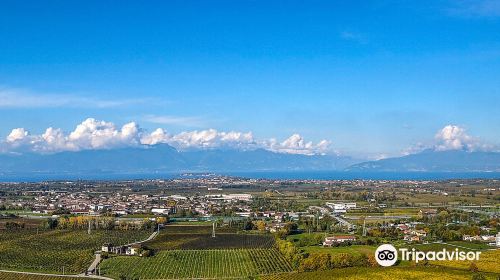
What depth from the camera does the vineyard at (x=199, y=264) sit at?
51.8 metres

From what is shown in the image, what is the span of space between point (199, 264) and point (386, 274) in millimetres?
18349

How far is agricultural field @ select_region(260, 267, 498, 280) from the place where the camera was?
45.5 meters

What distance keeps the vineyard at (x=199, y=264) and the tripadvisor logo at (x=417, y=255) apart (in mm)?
8479

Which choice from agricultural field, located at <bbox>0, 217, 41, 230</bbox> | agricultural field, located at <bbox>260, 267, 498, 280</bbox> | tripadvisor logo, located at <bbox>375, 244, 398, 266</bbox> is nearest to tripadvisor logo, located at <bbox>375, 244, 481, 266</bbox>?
tripadvisor logo, located at <bbox>375, 244, 398, 266</bbox>

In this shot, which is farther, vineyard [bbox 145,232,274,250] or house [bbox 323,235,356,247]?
vineyard [bbox 145,232,274,250]

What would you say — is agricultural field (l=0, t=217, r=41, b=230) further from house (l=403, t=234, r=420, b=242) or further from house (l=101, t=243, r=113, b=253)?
house (l=403, t=234, r=420, b=242)

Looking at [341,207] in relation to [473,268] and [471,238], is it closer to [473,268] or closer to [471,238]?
[471,238]

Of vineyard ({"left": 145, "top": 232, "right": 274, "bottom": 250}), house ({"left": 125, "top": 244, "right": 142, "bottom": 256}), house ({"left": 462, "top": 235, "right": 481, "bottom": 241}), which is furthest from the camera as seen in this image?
vineyard ({"left": 145, "top": 232, "right": 274, "bottom": 250})

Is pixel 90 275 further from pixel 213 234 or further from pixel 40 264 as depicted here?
pixel 213 234

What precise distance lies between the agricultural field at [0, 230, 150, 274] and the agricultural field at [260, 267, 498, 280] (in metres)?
20.1

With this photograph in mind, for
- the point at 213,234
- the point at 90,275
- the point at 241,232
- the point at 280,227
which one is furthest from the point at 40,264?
the point at 280,227

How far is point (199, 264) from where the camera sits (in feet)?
186

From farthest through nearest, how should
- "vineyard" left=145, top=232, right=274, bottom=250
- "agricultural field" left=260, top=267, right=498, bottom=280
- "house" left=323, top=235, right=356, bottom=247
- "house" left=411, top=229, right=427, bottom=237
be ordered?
1. "house" left=411, top=229, right=427, bottom=237
2. "vineyard" left=145, top=232, right=274, bottom=250
3. "house" left=323, top=235, right=356, bottom=247
4. "agricultural field" left=260, top=267, right=498, bottom=280

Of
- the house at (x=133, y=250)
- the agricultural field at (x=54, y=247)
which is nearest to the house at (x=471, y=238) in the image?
the house at (x=133, y=250)
